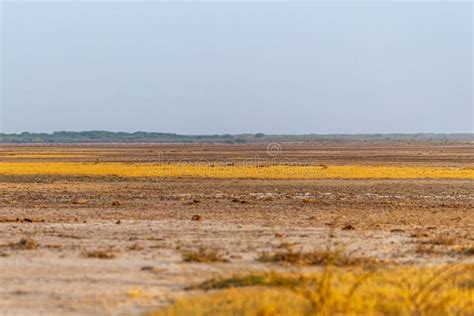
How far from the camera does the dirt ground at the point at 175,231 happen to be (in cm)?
1325

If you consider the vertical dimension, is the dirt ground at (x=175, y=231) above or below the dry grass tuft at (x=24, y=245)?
below

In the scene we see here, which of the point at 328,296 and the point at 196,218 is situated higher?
the point at 328,296

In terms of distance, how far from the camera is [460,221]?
23.7m

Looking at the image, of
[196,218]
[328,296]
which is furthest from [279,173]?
[328,296]

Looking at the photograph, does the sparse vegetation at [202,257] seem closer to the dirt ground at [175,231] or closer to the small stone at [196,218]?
the dirt ground at [175,231]

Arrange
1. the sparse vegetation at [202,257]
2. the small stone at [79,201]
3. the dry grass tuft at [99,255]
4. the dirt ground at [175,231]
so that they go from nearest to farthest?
the dirt ground at [175,231] < the sparse vegetation at [202,257] < the dry grass tuft at [99,255] < the small stone at [79,201]

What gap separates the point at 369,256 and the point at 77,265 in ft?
19.1

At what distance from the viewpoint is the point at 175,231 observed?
20906 mm

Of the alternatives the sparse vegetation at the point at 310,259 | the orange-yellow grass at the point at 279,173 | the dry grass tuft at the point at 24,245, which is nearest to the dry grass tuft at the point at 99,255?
the dry grass tuft at the point at 24,245

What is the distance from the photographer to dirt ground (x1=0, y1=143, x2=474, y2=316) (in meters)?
13.2

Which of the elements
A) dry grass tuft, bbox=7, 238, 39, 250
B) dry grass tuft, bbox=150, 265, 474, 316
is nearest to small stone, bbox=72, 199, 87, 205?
dry grass tuft, bbox=7, 238, 39, 250

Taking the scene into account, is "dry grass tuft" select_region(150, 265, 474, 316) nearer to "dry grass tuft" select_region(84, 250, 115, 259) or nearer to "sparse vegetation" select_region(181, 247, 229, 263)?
"sparse vegetation" select_region(181, 247, 229, 263)

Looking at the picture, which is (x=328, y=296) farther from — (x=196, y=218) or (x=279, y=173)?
(x=279, y=173)

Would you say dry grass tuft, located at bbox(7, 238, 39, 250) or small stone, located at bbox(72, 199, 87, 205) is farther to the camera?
small stone, located at bbox(72, 199, 87, 205)
